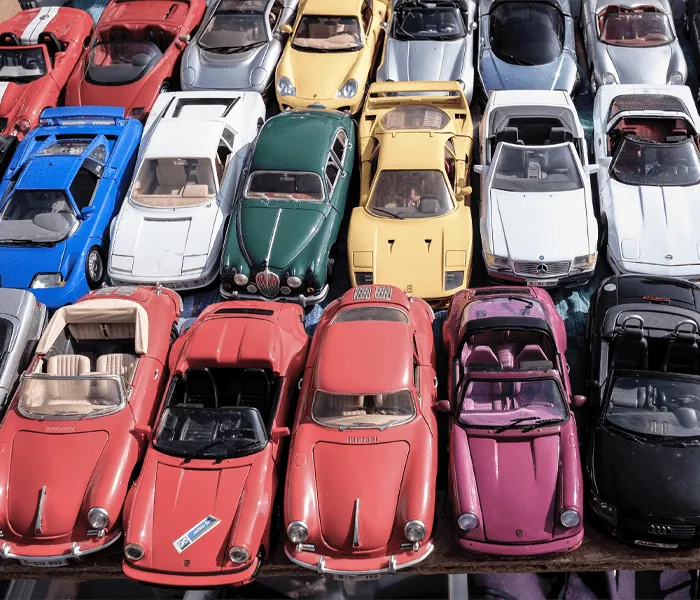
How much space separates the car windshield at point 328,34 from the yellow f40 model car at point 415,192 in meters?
1.48

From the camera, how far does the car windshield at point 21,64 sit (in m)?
13.4

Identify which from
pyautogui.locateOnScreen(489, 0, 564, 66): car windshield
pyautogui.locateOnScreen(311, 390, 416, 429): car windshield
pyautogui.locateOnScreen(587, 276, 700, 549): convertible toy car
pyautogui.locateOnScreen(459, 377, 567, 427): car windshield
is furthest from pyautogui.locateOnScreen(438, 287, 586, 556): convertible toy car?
Answer: pyautogui.locateOnScreen(489, 0, 564, 66): car windshield

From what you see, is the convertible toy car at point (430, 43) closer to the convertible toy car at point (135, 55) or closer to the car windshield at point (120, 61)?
the convertible toy car at point (135, 55)

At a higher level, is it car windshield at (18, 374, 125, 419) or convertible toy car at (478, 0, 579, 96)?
convertible toy car at (478, 0, 579, 96)

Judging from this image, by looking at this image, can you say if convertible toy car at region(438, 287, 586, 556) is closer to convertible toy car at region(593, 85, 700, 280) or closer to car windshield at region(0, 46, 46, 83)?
convertible toy car at region(593, 85, 700, 280)

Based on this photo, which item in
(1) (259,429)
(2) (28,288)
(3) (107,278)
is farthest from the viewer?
(3) (107,278)

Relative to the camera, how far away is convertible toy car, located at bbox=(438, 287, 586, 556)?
7117 mm

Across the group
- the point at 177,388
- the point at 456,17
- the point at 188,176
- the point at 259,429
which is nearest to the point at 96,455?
the point at 177,388

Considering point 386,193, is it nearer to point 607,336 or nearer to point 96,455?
point 607,336

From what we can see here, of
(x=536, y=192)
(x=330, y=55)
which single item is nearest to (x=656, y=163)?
(x=536, y=192)

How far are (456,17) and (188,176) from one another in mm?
5511

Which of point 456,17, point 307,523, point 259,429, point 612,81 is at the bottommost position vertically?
point 307,523

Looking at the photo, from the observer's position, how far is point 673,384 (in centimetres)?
788

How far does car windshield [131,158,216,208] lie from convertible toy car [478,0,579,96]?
15.5ft
